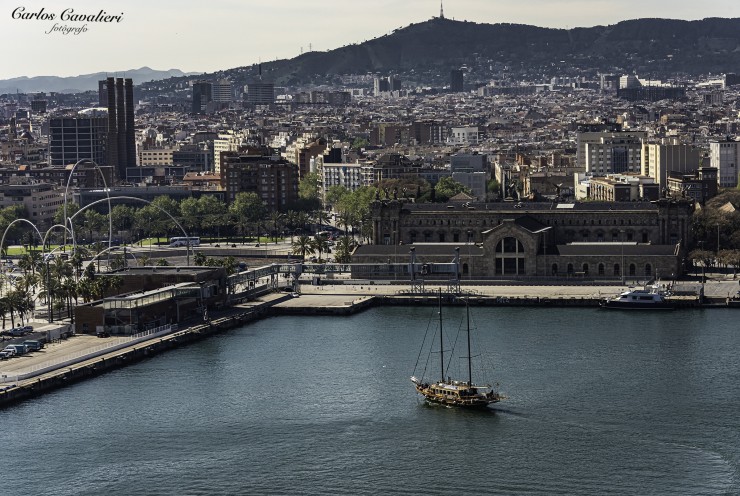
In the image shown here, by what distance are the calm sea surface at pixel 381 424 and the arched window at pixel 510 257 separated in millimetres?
14611

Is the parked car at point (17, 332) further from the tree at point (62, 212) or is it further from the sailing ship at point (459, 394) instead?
the tree at point (62, 212)

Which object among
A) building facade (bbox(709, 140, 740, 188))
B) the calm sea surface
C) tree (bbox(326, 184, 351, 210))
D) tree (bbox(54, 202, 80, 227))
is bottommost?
the calm sea surface

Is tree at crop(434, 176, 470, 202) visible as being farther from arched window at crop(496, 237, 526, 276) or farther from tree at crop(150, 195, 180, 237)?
arched window at crop(496, 237, 526, 276)

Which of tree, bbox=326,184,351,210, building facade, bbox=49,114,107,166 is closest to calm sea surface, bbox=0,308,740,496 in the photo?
tree, bbox=326,184,351,210

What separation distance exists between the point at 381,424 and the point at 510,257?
29.9 meters

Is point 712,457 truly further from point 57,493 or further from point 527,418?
point 57,493

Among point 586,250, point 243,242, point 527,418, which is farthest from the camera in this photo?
point 243,242

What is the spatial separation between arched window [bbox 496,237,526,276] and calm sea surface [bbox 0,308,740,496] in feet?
47.9

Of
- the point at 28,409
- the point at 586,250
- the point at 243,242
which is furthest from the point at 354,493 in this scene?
the point at 243,242

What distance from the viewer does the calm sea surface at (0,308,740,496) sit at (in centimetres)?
3925

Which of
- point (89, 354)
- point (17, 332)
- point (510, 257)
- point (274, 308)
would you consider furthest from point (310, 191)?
point (89, 354)

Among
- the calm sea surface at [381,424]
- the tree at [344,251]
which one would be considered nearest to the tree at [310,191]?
the tree at [344,251]

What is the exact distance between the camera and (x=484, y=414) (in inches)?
1796

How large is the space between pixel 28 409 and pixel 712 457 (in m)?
18.2
